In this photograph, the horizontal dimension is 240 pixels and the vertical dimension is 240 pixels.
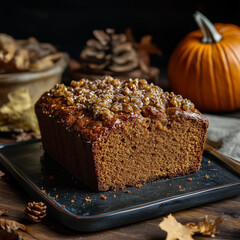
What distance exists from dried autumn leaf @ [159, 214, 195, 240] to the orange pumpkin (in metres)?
1.84

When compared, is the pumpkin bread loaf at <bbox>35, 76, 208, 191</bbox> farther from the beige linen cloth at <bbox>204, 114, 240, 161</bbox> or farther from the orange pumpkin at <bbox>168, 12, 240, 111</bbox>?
the orange pumpkin at <bbox>168, 12, 240, 111</bbox>

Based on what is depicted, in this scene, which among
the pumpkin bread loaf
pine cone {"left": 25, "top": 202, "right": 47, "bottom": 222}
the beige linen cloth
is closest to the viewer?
pine cone {"left": 25, "top": 202, "right": 47, "bottom": 222}

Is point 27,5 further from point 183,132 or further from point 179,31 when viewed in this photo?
point 183,132

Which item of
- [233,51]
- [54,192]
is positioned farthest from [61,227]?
[233,51]

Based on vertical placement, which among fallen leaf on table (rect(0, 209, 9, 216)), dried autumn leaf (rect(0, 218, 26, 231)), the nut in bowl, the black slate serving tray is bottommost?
fallen leaf on table (rect(0, 209, 9, 216))

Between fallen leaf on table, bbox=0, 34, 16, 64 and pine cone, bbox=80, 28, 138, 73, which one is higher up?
fallen leaf on table, bbox=0, 34, 16, 64

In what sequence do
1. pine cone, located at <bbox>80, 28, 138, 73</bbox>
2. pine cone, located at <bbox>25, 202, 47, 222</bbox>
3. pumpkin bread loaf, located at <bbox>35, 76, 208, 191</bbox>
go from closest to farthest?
pine cone, located at <bbox>25, 202, 47, 222</bbox>, pumpkin bread loaf, located at <bbox>35, 76, 208, 191</bbox>, pine cone, located at <bbox>80, 28, 138, 73</bbox>

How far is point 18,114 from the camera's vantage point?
2846mm

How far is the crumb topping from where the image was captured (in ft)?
6.30

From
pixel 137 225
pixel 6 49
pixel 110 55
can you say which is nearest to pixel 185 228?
pixel 137 225

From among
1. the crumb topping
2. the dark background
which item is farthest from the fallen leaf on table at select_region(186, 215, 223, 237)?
the dark background

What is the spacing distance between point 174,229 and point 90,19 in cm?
324

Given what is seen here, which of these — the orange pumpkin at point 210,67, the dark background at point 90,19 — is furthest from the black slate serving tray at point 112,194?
the dark background at point 90,19

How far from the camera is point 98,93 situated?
2.12 meters
